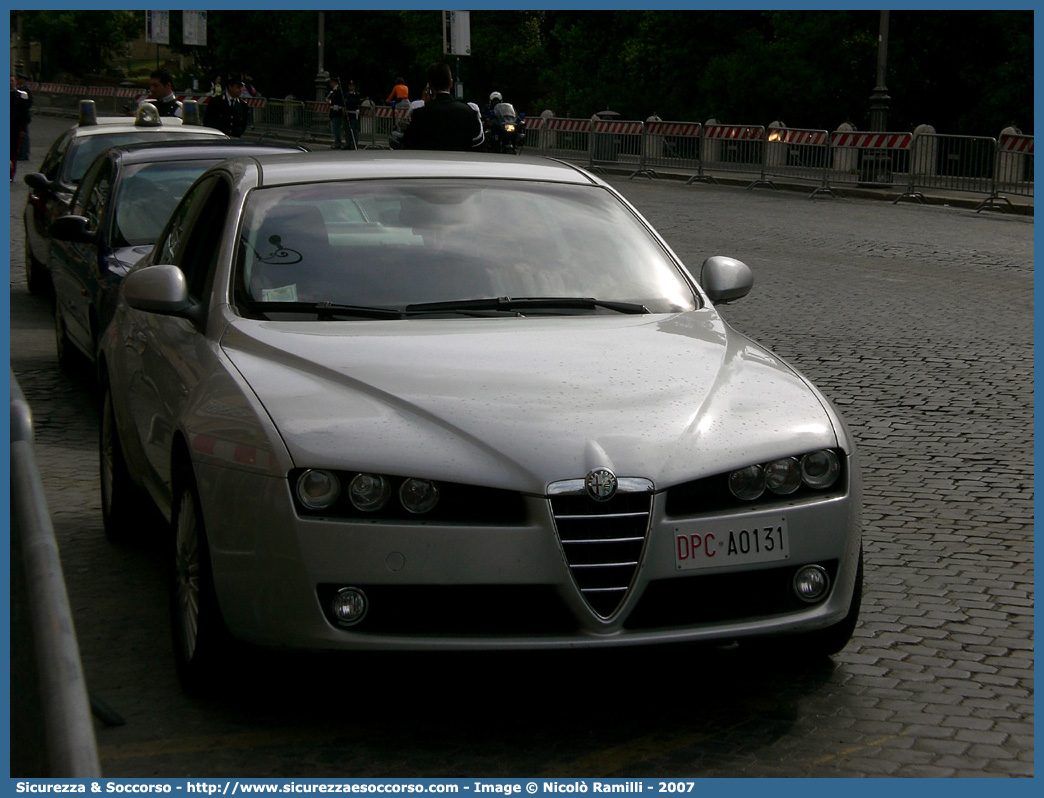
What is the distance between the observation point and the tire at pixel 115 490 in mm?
6297

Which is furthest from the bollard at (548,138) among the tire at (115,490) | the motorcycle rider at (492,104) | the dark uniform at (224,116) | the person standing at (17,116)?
the tire at (115,490)

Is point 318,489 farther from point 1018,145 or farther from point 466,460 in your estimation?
point 1018,145

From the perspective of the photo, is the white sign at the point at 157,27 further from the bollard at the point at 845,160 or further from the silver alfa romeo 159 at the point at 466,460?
the silver alfa romeo 159 at the point at 466,460

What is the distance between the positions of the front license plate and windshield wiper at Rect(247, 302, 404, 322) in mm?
1422

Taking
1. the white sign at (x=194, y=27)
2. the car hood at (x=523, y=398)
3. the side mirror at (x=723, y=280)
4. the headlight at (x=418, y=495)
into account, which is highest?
the white sign at (x=194, y=27)

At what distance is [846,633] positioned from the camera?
481 cm

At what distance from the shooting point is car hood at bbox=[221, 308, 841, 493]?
4.16 metres

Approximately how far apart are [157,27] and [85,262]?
62.8 metres

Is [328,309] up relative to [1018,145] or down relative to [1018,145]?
down

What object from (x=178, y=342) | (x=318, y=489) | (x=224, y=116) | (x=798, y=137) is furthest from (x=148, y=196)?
(x=798, y=137)

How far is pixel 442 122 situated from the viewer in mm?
14266

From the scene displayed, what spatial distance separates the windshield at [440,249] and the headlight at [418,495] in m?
1.24
